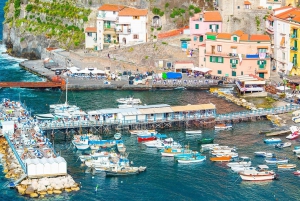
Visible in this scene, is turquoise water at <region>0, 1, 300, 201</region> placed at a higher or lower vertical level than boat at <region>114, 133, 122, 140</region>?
lower

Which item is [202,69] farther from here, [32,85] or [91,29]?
[32,85]

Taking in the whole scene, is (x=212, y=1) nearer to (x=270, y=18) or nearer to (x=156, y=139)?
(x=270, y=18)

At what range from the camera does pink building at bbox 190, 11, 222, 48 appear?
4375 inches

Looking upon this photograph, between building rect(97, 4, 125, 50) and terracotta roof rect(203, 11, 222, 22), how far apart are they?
10.7m

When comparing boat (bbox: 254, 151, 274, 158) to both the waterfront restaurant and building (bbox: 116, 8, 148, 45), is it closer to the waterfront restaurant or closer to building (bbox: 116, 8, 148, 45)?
the waterfront restaurant

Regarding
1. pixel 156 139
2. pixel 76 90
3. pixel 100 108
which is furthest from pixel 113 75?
pixel 156 139

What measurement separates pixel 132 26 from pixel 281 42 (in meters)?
18.6

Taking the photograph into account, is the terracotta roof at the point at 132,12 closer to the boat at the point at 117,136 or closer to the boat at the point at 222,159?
the boat at the point at 117,136

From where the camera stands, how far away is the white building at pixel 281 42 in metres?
105

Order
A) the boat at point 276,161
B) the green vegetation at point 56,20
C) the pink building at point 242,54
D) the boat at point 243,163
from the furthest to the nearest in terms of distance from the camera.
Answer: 1. the green vegetation at point 56,20
2. the pink building at point 242,54
3. the boat at point 276,161
4. the boat at point 243,163

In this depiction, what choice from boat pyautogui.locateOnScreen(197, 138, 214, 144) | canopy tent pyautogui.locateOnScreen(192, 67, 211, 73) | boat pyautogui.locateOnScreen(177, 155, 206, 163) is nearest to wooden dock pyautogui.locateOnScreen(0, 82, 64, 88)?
canopy tent pyautogui.locateOnScreen(192, 67, 211, 73)

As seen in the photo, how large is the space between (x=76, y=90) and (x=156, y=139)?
2119cm

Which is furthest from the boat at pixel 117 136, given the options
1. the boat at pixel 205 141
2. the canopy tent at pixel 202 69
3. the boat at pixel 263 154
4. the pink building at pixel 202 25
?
the pink building at pixel 202 25

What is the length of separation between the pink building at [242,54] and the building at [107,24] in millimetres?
13732
